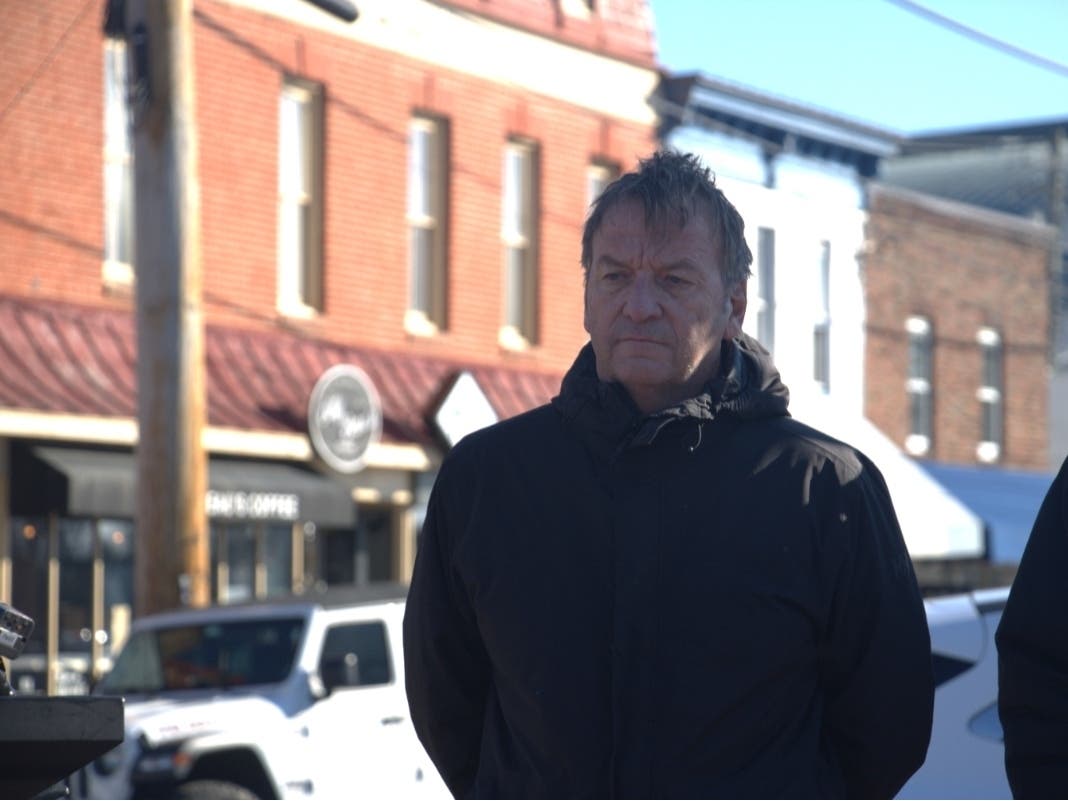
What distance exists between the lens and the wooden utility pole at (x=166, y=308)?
11.4 meters

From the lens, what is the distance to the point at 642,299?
12.2ft

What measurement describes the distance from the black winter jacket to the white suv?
6.82m

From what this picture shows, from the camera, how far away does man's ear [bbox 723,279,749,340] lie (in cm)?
388

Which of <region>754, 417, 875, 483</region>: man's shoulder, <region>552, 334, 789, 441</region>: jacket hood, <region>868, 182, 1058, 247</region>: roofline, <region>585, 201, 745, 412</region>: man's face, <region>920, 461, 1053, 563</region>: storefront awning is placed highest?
<region>868, 182, 1058, 247</region>: roofline

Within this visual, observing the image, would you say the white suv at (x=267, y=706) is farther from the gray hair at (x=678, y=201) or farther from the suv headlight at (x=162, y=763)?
the gray hair at (x=678, y=201)

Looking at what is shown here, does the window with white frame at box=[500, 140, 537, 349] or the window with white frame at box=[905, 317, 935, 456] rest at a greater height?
the window with white frame at box=[500, 140, 537, 349]

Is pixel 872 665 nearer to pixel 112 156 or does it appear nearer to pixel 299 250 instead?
pixel 112 156

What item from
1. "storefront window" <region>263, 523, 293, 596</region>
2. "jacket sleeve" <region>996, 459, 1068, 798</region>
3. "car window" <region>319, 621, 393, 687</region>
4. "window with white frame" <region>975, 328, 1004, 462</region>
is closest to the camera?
"jacket sleeve" <region>996, 459, 1068, 798</region>

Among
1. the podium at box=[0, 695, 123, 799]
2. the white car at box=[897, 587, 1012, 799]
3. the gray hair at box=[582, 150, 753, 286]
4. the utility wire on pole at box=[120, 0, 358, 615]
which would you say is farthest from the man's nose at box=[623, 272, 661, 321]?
the utility wire on pole at box=[120, 0, 358, 615]

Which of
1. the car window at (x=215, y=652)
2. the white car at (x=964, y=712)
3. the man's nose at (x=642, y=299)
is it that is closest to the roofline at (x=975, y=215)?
the car window at (x=215, y=652)

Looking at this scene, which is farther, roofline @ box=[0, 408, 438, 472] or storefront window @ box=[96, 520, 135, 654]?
storefront window @ box=[96, 520, 135, 654]

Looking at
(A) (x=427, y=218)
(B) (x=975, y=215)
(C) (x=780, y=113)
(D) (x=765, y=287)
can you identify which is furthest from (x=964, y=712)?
(B) (x=975, y=215)

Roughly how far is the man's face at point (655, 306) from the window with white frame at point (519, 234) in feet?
56.9

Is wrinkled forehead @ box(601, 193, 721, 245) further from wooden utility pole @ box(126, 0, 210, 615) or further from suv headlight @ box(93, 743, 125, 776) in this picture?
wooden utility pole @ box(126, 0, 210, 615)
